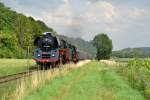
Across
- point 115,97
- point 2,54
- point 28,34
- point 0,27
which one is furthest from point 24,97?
point 28,34

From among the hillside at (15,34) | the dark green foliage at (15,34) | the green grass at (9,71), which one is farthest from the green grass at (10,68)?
the dark green foliage at (15,34)

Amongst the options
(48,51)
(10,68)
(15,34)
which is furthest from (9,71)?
(15,34)

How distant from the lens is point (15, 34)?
123 metres

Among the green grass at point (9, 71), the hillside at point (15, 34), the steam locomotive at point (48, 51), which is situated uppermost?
the hillside at point (15, 34)

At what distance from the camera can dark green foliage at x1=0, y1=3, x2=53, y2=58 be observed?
10012cm

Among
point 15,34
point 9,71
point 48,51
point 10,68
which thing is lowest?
point 9,71

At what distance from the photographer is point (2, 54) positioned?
94688 millimetres

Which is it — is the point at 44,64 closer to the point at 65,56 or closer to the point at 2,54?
the point at 65,56

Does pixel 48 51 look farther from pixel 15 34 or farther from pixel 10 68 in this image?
pixel 15 34

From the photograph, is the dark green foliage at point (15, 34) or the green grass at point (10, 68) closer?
the green grass at point (10, 68)

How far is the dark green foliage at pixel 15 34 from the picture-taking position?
100125 mm

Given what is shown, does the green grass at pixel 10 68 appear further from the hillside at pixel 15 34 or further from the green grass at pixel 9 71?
the hillside at pixel 15 34

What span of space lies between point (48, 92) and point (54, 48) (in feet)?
91.7

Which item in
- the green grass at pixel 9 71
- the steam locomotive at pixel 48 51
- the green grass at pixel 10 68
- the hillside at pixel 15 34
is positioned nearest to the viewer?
the green grass at pixel 9 71
